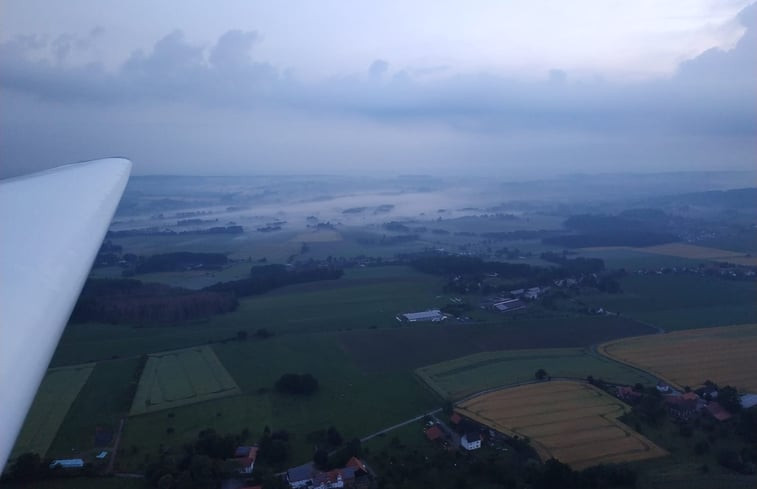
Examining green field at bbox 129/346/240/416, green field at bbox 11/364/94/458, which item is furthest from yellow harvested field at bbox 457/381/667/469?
green field at bbox 11/364/94/458

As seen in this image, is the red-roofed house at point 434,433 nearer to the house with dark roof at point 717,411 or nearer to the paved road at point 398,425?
the paved road at point 398,425

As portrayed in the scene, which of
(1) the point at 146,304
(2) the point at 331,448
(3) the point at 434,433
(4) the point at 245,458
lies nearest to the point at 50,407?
(4) the point at 245,458

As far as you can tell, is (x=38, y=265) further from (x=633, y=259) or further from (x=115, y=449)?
(x=633, y=259)

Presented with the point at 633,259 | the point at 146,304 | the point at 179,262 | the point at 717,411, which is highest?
the point at 633,259

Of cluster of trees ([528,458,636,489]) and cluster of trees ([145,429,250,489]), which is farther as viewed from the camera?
cluster of trees ([145,429,250,489])

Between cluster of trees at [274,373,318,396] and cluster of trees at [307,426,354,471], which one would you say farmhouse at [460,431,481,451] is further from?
cluster of trees at [274,373,318,396]

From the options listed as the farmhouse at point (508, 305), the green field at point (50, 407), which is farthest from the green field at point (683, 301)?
the green field at point (50, 407)
